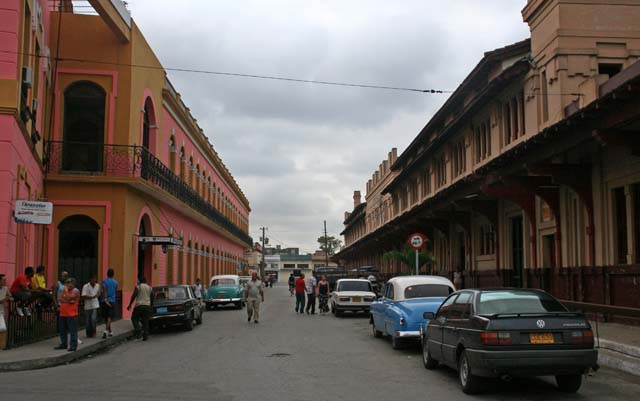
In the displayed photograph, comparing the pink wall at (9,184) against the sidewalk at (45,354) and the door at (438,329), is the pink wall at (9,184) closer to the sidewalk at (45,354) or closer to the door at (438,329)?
the sidewalk at (45,354)

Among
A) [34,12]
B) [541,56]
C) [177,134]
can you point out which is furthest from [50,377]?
[177,134]

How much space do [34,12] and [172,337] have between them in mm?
10112

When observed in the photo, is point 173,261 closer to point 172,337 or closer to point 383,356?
point 172,337

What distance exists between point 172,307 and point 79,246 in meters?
5.27

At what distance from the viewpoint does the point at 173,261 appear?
33.8 meters

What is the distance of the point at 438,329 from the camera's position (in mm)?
11297

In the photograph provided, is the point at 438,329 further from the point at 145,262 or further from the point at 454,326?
the point at 145,262

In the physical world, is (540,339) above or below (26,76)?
below

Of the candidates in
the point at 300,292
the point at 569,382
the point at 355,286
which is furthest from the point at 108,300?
the point at 569,382

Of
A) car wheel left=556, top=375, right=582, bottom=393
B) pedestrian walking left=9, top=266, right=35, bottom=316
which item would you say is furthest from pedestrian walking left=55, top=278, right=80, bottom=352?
car wheel left=556, top=375, right=582, bottom=393

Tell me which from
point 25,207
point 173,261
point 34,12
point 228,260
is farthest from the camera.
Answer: point 228,260

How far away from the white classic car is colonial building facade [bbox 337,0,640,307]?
4407mm

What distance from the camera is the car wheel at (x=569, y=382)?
9.52 m

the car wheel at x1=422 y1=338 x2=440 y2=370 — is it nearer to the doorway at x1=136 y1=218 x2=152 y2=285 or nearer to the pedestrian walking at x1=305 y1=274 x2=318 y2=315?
the pedestrian walking at x1=305 y1=274 x2=318 y2=315
